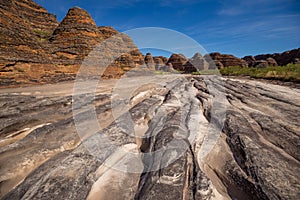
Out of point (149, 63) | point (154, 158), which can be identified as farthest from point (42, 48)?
point (149, 63)

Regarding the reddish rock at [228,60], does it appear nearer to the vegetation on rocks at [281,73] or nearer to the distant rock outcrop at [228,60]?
the distant rock outcrop at [228,60]

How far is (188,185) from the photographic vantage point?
66.7 inches

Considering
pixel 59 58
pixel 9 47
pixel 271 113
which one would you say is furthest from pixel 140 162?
pixel 59 58

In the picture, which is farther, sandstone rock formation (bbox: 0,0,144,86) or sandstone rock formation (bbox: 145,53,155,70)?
sandstone rock formation (bbox: 145,53,155,70)

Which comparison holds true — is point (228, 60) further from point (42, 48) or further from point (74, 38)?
point (42, 48)

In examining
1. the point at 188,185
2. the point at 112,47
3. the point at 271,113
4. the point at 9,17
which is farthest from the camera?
the point at 112,47

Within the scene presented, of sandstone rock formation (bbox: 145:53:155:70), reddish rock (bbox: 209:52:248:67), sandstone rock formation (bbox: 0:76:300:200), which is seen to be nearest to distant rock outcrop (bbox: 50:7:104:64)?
sandstone rock formation (bbox: 0:76:300:200)

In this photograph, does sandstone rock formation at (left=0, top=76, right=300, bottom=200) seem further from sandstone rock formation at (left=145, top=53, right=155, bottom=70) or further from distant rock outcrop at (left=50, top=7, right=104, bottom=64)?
sandstone rock formation at (left=145, top=53, right=155, bottom=70)

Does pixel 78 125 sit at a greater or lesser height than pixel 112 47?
lesser

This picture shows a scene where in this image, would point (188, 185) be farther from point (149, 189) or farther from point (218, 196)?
point (149, 189)

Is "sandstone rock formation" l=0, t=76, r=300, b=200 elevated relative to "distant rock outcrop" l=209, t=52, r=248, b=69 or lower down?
lower down

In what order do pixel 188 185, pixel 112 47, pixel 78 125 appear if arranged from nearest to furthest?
pixel 188 185, pixel 78 125, pixel 112 47

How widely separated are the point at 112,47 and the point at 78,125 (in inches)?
825

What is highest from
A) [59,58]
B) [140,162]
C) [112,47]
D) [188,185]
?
[112,47]
